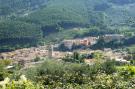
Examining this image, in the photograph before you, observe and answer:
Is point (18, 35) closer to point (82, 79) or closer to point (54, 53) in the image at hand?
point (54, 53)

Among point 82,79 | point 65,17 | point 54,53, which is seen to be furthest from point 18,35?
point 82,79

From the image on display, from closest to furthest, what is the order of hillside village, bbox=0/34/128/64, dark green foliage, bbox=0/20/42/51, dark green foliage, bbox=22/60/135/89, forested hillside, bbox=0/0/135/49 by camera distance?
dark green foliage, bbox=22/60/135/89
hillside village, bbox=0/34/128/64
dark green foliage, bbox=0/20/42/51
forested hillside, bbox=0/0/135/49

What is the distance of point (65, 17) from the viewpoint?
91.6 metres

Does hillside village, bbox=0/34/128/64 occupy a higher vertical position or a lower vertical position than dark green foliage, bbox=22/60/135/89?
lower

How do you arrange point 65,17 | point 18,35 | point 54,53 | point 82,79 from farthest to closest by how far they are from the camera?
point 65,17 < point 18,35 < point 54,53 < point 82,79

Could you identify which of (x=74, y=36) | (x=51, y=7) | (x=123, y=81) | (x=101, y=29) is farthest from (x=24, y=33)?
(x=123, y=81)

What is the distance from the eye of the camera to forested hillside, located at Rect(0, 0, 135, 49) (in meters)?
80.6

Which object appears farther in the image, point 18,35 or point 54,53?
point 18,35

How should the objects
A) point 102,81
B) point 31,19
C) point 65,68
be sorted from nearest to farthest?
point 102,81 → point 65,68 → point 31,19

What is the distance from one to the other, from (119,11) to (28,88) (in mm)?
83980

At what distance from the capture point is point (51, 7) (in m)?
100

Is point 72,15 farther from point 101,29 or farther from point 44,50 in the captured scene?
point 44,50

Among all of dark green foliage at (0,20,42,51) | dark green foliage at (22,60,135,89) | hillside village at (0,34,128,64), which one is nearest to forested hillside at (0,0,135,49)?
dark green foliage at (0,20,42,51)

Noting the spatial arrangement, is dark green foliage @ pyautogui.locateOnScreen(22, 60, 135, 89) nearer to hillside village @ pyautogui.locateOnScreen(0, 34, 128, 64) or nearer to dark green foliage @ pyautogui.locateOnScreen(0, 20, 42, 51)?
hillside village @ pyautogui.locateOnScreen(0, 34, 128, 64)
